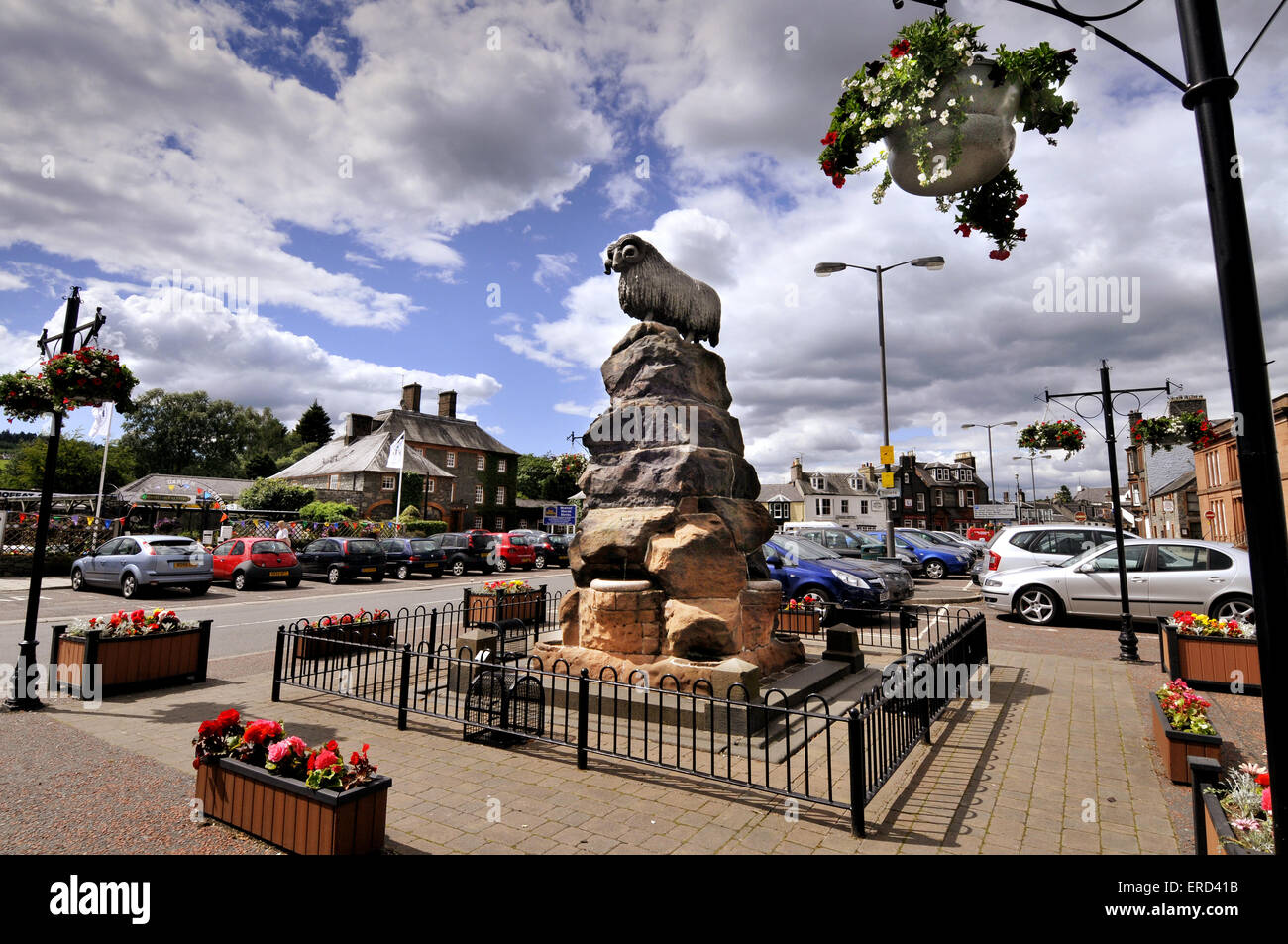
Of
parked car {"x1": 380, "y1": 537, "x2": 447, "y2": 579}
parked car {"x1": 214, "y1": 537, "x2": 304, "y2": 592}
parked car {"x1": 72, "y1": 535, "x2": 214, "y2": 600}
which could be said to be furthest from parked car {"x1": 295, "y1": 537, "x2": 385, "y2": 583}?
parked car {"x1": 72, "y1": 535, "x2": 214, "y2": 600}

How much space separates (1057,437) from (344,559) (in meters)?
19.8

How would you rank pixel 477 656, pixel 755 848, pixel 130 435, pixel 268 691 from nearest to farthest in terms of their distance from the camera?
pixel 755 848 → pixel 477 656 → pixel 268 691 → pixel 130 435

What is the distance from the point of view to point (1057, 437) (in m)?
11.0

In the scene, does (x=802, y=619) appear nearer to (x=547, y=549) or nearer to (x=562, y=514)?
(x=547, y=549)

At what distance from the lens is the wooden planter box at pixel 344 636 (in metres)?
8.16

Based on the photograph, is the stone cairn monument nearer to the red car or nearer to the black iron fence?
the black iron fence

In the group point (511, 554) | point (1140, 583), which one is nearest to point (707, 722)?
point (1140, 583)

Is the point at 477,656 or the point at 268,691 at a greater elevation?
the point at 477,656

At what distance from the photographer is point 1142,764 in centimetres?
530

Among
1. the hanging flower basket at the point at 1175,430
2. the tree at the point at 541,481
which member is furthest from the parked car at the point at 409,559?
the tree at the point at 541,481
